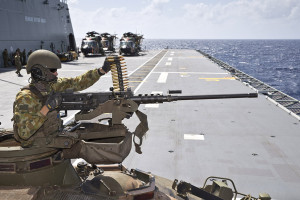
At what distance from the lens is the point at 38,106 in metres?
4.18

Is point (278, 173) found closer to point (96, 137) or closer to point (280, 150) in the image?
point (280, 150)

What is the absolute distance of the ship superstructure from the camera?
30423mm

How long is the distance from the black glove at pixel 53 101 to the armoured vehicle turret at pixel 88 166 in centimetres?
12

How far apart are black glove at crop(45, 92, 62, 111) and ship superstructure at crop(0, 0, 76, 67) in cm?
2907

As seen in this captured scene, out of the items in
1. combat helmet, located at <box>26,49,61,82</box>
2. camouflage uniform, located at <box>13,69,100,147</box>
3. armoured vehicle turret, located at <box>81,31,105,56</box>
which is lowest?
camouflage uniform, located at <box>13,69,100,147</box>

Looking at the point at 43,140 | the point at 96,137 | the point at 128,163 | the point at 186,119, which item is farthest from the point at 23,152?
the point at 186,119

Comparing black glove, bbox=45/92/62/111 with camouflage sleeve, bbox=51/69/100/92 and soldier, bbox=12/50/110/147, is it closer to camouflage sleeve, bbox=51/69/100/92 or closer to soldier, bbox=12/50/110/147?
soldier, bbox=12/50/110/147

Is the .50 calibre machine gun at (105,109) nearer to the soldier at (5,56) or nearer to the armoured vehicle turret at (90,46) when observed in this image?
the soldier at (5,56)

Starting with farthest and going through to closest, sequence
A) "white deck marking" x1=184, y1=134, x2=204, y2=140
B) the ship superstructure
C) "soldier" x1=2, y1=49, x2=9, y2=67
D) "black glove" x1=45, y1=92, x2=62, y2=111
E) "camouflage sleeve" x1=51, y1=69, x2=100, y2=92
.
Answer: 1. the ship superstructure
2. "soldier" x1=2, y1=49, x2=9, y2=67
3. "white deck marking" x1=184, y1=134, x2=204, y2=140
4. "camouflage sleeve" x1=51, y1=69, x2=100, y2=92
5. "black glove" x1=45, y1=92, x2=62, y2=111

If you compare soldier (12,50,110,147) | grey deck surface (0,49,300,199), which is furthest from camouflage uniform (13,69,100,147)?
grey deck surface (0,49,300,199)

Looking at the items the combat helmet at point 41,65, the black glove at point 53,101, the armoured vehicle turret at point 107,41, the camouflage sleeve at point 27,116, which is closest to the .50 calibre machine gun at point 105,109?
the black glove at point 53,101

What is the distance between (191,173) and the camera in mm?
7383

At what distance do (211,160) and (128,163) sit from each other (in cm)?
233

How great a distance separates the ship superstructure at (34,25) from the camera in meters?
30.4
